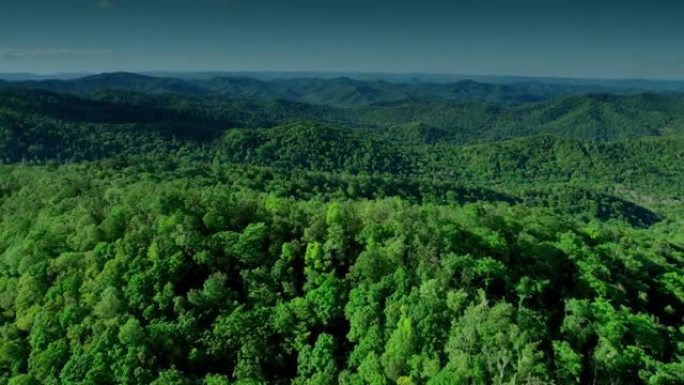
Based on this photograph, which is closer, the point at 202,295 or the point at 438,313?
the point at 438,313

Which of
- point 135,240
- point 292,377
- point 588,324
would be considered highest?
point 135,240

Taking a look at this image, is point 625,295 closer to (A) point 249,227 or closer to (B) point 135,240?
(A) point 249,227

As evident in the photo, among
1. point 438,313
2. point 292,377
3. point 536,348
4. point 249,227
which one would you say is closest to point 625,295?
point 536,348

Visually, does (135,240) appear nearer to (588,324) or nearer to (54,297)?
(54,297)

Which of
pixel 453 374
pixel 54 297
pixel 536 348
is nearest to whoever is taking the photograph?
pixel 453 374

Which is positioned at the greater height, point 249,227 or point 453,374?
point 249,227

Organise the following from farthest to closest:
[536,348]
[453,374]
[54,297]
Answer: [54,297] < [536,348] < [453,374]

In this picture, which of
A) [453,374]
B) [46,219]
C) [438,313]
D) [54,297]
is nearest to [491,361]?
[453,374]

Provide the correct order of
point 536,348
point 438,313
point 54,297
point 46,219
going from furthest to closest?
point 46,219 → point 54,297 → point 438,313 → point 536,348

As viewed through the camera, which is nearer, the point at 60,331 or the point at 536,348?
the point at 536,348
